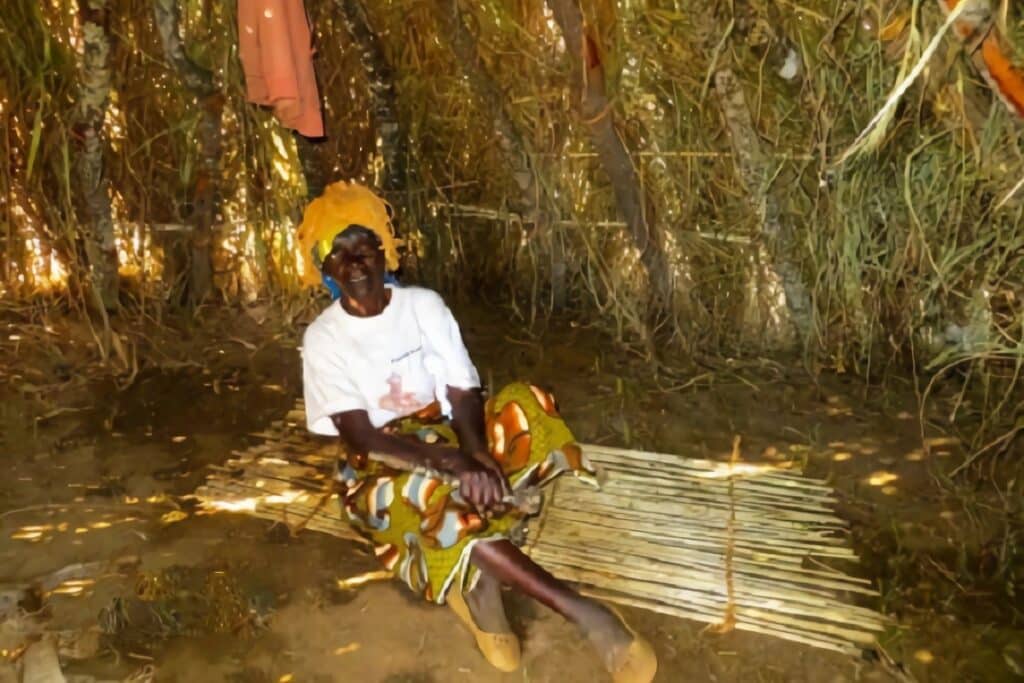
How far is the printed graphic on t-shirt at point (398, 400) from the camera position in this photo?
198 cm

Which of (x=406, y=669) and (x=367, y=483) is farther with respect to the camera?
(x=367, y=483)

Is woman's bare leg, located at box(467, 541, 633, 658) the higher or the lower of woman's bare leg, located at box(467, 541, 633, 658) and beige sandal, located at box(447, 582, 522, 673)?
the higher

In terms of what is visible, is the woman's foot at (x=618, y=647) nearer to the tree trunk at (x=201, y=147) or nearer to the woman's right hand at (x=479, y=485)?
the woman's right hand at (x=479, y=485)

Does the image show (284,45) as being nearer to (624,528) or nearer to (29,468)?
(29,468)

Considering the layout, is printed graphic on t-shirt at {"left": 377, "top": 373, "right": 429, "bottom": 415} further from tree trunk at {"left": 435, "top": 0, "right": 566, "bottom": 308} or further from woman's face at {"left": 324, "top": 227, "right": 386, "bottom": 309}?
tree trunk at {"left": 435, "top": 0, "right": 566, "bottom": 308}

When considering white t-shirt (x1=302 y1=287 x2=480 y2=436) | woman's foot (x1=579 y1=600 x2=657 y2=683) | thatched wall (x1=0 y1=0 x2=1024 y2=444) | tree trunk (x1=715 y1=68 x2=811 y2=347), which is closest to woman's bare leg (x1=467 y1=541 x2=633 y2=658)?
woman's foot (x1=579 y1=600 x2=657 y2=683)

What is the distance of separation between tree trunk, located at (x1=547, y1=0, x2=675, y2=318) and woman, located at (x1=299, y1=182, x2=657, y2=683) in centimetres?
100

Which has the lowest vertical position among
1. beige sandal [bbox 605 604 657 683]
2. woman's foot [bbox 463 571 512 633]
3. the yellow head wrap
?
beige sandal [bbox 605 604 657 683]

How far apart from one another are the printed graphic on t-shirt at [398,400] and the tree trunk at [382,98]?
1633mm

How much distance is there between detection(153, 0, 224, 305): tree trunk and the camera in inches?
115

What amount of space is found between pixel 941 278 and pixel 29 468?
97.1 inches

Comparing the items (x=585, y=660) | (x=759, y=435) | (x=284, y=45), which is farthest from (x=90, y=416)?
(x=759, y=435)

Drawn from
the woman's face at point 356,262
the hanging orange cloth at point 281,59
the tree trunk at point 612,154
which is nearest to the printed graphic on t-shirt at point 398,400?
the woman's face at point 356,262

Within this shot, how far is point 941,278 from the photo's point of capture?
1.98 m
